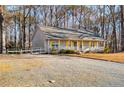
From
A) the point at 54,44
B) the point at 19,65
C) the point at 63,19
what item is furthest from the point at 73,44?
the point at 19,65

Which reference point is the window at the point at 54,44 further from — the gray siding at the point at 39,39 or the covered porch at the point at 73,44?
the gray siding at the point at 39,39

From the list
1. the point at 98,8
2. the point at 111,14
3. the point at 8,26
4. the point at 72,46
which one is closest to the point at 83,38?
the point at 72,46

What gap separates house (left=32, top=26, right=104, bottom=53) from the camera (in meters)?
26.9

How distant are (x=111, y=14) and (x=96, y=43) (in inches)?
248

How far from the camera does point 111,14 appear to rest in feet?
111

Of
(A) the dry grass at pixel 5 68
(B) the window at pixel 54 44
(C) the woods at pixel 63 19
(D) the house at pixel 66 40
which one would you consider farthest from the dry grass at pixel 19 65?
(C) the woods at pixel 63 19

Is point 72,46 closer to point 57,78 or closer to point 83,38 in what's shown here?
point 83,38

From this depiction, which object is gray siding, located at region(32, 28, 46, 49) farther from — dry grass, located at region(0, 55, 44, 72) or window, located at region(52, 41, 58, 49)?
dry grass, located at region(0, 55, 44, 72)

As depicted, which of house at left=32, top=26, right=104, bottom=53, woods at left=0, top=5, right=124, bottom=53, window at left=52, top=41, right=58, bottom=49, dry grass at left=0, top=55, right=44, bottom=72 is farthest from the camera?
woods at left=0, top=5, right=124, bottom=53

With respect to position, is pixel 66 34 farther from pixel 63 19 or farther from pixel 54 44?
pixel 63 19

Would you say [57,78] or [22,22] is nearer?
[57,78]

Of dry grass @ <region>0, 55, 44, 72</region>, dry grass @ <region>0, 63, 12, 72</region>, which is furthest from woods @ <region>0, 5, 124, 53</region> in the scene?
dry grass @ <region>0, 63, 12, 72</region>

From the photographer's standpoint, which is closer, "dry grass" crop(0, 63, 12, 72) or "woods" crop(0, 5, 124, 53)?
"dry grass" crop(0, 63, 12, 72)
